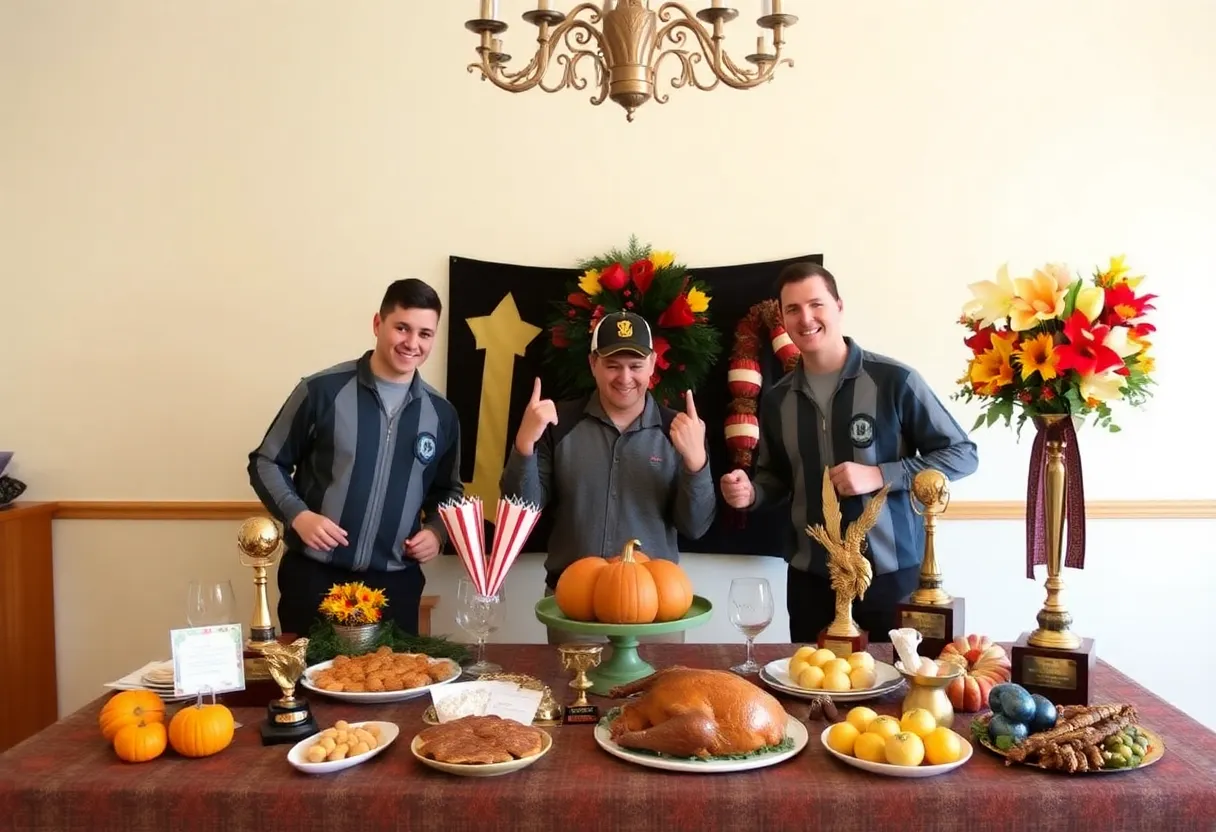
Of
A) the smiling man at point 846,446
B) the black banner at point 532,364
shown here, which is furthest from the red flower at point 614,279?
the smiling man at point 846,446

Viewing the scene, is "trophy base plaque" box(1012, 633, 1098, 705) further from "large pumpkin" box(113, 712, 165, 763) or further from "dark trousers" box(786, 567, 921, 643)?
"large pumpkin" box(113, 712, 165, 763)

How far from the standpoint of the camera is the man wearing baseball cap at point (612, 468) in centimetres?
285

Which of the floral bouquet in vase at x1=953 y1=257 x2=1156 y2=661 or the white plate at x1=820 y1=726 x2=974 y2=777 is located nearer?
the white plate at x1=820 y1=726 x2=974 y2=777

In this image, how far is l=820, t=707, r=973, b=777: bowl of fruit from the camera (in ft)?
5.40

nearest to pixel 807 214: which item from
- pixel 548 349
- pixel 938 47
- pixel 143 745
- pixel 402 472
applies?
pixel 938 47

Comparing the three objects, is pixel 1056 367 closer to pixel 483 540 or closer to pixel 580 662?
pixel 580 662

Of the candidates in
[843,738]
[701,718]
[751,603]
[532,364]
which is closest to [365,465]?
[532,364]

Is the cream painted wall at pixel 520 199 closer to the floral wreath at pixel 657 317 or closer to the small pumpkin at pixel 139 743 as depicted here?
the floral wreath at pixel 657 317

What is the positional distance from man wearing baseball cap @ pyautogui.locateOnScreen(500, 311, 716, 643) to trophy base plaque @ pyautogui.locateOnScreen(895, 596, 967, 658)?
76cm

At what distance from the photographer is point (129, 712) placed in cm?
179

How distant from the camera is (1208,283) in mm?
3797

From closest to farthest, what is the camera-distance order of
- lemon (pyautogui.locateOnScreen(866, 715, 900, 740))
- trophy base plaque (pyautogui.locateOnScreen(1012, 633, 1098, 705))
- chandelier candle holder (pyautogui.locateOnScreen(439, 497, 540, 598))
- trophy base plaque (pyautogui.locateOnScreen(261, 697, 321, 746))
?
lemon (pyautogui.locateOnScreen(866, 715, 900, 740)) < trophy base plaque (pyautogui.locateOnScreen(261, 697, 321, 746)) < trophy base plaque (pyautogui.locateOnScreen(1012, 633, 1098, 705)) < chandelier candle holder (pyautogui.locateOnScreen(439, 497, 540, 598))

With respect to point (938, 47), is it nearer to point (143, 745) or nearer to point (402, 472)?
point (402, 472)

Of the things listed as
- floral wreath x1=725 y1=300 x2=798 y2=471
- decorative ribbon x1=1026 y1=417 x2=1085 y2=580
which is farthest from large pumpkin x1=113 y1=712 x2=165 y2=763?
floral wreath x1=725 y1=300 x2=798 y2=471
